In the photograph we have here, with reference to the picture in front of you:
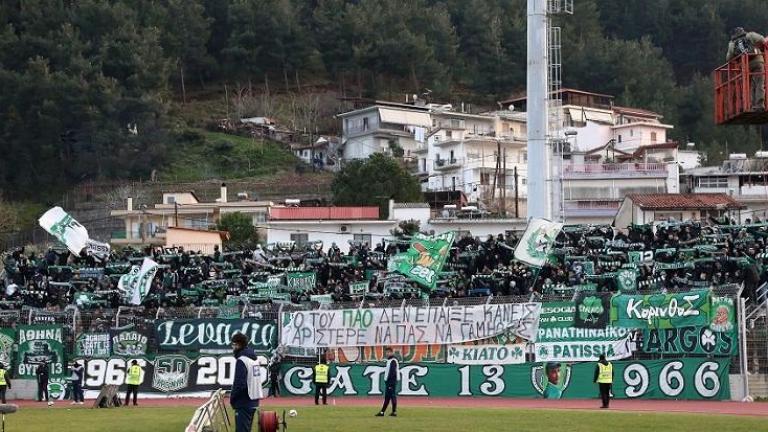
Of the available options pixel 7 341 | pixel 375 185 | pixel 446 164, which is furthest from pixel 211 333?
pixel 446 164

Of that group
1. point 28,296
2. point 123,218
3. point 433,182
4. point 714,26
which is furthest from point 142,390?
point 714,26

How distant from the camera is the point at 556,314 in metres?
37.6

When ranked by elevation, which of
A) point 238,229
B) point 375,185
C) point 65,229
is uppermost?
point 375,185

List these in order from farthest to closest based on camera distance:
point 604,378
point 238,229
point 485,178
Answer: point 485,178 → point 238,229 → point 604,378

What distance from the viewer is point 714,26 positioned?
140375mm

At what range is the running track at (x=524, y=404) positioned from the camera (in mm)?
32344

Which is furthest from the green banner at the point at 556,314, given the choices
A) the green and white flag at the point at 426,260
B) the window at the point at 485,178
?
the window at the point at 485,178

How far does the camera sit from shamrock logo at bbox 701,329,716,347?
35.3m

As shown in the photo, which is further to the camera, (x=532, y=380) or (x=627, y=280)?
(x=627, y=280)

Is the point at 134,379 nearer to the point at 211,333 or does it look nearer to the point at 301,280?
the point at 211,333

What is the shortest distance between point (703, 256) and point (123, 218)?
5815 centimetres

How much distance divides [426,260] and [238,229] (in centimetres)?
4019

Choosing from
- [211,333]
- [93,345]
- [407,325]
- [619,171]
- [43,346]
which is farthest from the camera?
[619,171]

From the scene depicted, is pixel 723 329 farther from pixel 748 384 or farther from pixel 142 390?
pixel 142 390
